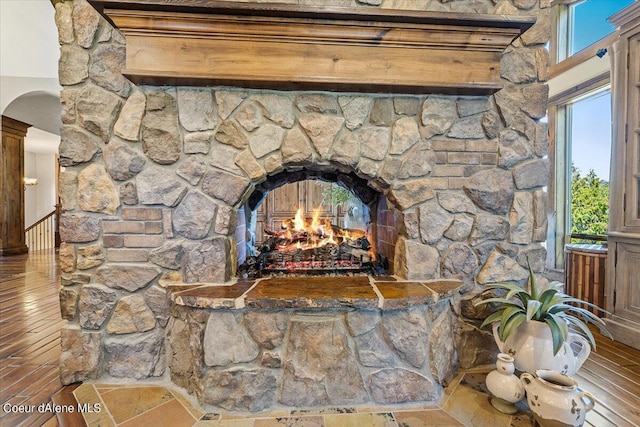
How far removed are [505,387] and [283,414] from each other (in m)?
1.07

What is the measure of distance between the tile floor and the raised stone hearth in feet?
0.16

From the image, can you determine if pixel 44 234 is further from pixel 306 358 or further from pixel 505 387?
pixel 505 387

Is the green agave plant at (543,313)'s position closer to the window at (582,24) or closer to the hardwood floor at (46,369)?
the hardwood floor at (46,369)

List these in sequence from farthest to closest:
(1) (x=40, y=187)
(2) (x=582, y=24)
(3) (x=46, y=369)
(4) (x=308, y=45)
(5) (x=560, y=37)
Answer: (1) (x=40, y=187) < (5) (x=560, y=37) < (2) (x=582, y=24) < (3) (x=46, y=369) < (4) (x=308, y=45)

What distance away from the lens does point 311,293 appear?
1534 millimetres

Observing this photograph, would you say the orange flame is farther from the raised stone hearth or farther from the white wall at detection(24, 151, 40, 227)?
the white wall at detection(24, 151, 40, 227)

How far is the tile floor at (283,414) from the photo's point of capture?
4.62ft

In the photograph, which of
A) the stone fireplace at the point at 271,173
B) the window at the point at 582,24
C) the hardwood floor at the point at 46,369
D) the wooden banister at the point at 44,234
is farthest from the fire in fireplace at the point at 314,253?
the wooden banister at the point at 44,234

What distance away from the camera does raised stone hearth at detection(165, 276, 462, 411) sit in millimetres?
1493

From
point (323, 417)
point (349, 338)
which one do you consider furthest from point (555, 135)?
point (323, 417)

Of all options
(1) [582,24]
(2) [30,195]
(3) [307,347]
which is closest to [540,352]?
(3) [307,347]

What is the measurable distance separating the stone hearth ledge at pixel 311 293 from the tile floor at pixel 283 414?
1.67 feet

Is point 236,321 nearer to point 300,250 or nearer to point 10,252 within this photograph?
point 300,250

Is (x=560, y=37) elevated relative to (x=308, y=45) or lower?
elevated
